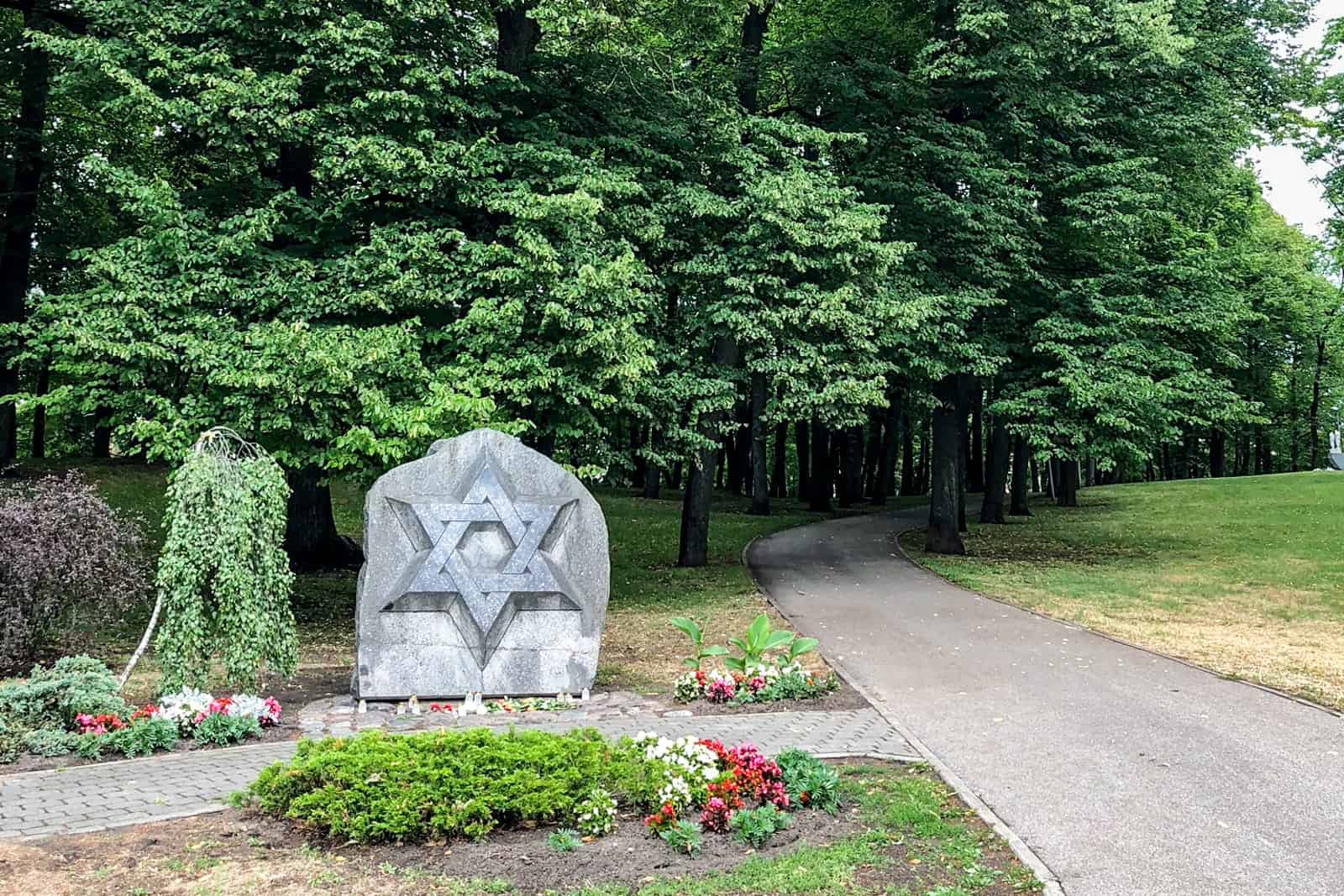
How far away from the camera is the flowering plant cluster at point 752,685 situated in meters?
10.0

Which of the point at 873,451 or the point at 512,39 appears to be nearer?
the point at 512,39

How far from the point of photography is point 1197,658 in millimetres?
12227

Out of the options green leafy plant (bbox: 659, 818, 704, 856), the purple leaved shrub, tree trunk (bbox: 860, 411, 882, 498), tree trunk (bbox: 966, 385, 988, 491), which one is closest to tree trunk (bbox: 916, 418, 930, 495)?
tree trunk (bbox: 966, 385, 988, 491)

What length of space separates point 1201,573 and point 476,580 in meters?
16.4

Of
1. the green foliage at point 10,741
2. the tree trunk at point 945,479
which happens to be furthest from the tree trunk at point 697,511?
the green foliage at point 10,741

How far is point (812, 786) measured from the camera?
21.6 feet

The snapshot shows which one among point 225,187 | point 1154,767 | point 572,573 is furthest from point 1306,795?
point 225,187

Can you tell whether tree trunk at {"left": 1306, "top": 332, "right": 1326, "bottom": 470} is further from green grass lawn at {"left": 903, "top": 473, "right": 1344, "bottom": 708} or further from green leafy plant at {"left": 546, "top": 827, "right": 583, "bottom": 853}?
green leafy plant at {"left": 546, "top": 827, "right": 583, "bottom": 853}

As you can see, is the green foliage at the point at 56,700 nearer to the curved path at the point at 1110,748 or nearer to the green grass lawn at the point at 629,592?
the green grass lawn at the point at 629,592

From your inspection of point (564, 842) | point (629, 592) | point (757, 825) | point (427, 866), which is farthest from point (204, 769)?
point (629, 592)

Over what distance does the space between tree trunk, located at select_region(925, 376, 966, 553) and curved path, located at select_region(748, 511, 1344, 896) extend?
304 inches

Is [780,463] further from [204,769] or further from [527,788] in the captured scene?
[527,788]

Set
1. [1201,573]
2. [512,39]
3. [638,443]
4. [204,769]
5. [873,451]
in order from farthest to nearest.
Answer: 1. [873,451]
2. [1201,573]
3. [638,443]
4. [512,39]
5. [204,769]

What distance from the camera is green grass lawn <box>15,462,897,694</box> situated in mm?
12391
